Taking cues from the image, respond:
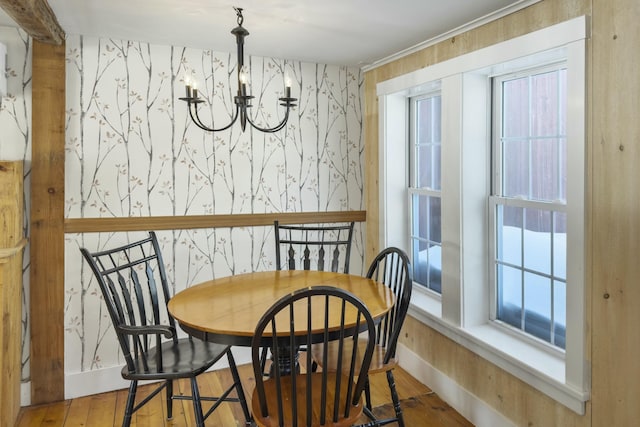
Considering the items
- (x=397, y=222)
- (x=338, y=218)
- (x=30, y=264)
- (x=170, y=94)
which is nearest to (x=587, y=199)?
(x=397, y=222)

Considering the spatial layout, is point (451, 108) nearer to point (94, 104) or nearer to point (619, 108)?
point (619, 108)

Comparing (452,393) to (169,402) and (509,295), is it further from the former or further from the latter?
(169,402)

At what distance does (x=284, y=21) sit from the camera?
2566mm

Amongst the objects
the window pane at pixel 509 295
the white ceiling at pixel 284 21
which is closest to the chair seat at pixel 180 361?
the window pane at pixel 509 295

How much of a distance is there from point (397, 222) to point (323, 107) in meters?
1.06

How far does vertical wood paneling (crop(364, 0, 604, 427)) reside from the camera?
1771 millimetres

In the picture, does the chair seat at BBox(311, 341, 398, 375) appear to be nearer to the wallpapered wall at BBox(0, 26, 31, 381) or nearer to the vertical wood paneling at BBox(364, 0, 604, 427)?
the vertical wood paneling at BBox(364, 0, 604, 427)

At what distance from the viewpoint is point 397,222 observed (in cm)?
354

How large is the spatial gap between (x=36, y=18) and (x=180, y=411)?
2209 mm

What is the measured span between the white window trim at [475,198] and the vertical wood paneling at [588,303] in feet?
0.18

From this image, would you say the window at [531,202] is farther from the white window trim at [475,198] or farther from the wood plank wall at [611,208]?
the wood plank wall at [611,208]

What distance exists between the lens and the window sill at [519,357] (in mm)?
2029

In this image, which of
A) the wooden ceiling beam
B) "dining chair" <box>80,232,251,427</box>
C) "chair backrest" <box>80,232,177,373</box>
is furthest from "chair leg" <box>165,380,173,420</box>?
the wooden ceiling beam

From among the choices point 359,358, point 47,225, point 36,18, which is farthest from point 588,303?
point 47,225
